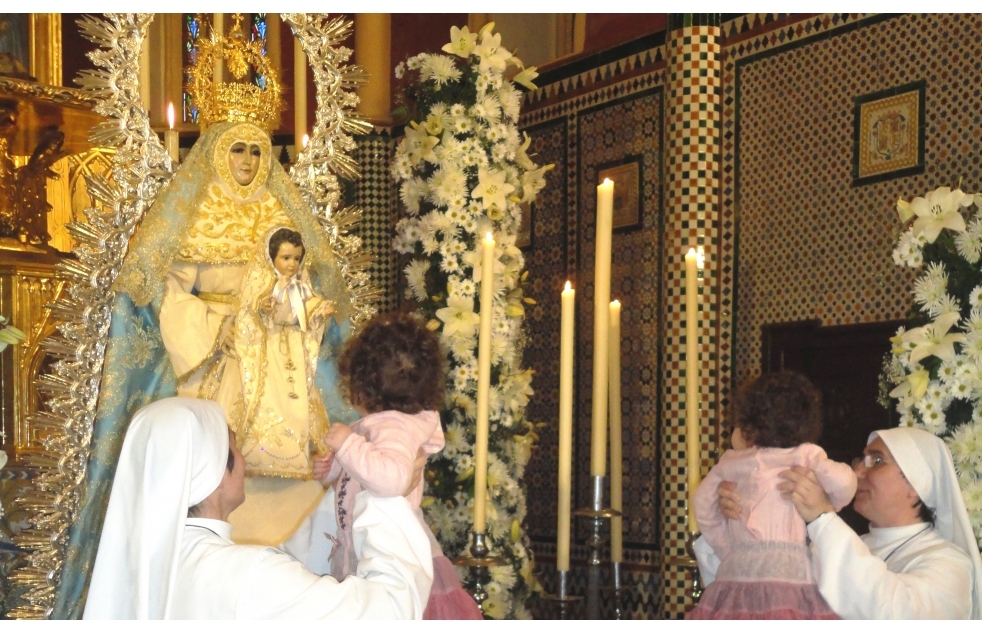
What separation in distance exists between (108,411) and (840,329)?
3230mm

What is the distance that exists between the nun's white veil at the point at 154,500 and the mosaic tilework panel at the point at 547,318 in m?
4.97

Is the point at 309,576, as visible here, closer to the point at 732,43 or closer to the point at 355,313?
the point at 355,313

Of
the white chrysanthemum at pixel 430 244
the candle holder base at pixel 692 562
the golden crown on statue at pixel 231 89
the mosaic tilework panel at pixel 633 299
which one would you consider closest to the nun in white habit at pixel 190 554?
the candle holder base at pixel 692 562

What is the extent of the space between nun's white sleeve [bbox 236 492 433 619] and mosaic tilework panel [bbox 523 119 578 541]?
15.4ft

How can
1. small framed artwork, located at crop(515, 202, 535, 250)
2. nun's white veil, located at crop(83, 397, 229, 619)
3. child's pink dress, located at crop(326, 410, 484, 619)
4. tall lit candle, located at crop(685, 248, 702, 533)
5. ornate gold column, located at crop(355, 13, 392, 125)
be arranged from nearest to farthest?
nun's white veil, located at crop(83, 397, 229, 619)
child's pink dress, located at crop(326, 410, 484, 619)
tall lit candle, located at crop(685, 248, 702, 533)
small framed artwork, located at crop(515, 202, 535, 250)
ornate gold column, located at crop(355, 13, 392, 125)

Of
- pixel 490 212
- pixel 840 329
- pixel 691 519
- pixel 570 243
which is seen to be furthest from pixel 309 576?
pixel 570 243

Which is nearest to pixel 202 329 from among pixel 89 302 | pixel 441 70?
pixel 89 302

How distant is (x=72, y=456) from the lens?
4.42 meters

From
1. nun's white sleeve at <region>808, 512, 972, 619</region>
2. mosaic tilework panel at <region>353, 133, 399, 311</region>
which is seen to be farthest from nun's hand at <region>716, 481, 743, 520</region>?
mosaic tilework panel at <region>353, 133, 399, 311</region>

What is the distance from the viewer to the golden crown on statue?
15.5 feet

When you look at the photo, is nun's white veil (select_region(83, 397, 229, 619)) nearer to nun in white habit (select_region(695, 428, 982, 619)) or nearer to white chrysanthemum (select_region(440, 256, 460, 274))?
nun in white habit (select_region(695, 428, 982, 619))

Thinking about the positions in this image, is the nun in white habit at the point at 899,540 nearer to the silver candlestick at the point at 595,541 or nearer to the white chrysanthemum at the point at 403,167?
the silver candlestick at the point at 595,541

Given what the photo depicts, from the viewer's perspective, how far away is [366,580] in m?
2.64

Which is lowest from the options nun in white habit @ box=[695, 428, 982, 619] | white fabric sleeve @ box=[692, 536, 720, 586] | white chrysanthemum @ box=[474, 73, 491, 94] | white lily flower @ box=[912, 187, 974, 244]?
white fabric sleeve @ box=[692, 536, 720, 586]
